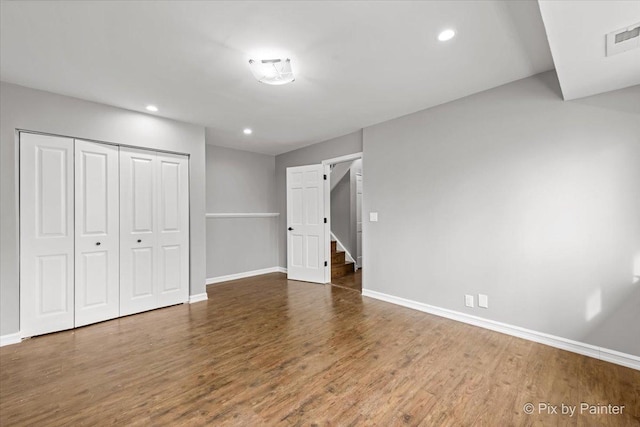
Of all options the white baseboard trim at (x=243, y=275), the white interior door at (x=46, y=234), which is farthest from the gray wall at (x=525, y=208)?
the white interior door at (x=46, y=234)

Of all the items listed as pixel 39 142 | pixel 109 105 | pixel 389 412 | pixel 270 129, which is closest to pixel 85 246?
pixel 39 142

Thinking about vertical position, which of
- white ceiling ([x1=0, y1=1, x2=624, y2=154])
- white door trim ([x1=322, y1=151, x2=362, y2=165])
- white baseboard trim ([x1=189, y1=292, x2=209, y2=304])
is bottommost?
white baseboard trim ([x1=189, y1=292, x2=209, y2=304])

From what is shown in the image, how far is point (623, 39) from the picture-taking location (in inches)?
66.0

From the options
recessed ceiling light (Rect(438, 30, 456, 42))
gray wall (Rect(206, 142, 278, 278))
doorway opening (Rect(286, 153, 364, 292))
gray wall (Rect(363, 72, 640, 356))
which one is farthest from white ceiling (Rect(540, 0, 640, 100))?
gray wall (Rect(206, 142, 278, 278))

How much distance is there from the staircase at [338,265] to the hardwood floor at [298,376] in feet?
7.23

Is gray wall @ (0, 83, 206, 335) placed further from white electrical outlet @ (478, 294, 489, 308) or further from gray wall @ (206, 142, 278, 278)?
white electrical outlet @ (478, 294, 489, 308)

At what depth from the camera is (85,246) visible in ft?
10.3

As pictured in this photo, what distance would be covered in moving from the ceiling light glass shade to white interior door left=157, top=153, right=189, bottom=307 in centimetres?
216

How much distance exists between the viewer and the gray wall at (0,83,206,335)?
2.69 m

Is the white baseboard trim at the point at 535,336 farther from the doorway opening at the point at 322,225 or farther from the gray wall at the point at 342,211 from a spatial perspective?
the gray wall at the point at 342,211

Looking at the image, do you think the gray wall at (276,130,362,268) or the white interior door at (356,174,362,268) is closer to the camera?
the gray wall at (276,130,362,268)

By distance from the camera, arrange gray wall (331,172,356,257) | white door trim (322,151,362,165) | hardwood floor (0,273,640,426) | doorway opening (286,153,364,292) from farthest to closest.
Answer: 1. gray wall (331,172,356,257)
2. doorway opening (286,153,364,292)
3. white door trim (322,151,362,165)
4. hardwood floor (0,273,640,426)

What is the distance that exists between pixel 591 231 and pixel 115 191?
504cm

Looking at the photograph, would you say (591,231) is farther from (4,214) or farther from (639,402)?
(4,214)
